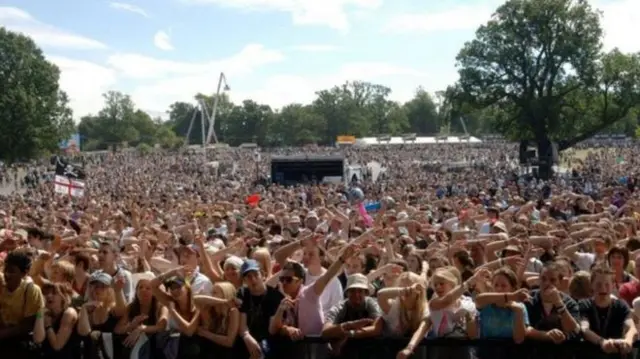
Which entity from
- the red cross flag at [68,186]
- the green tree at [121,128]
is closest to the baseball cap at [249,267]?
the red cross flag at [68,186]

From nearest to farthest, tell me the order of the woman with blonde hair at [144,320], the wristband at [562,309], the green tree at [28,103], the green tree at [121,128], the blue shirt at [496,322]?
the wristband at [562,309]
the blue shirt at [496,322]
the woman with blonde hair at [144,320]
the green tree at [28,103]
the green tree at [121,128]

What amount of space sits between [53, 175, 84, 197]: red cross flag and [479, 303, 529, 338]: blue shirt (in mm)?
18852

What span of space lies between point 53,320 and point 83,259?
135 centimetres

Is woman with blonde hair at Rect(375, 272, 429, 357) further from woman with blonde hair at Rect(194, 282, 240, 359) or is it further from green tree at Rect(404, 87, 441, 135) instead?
green tree at Rect(404, 87, 441, 135)

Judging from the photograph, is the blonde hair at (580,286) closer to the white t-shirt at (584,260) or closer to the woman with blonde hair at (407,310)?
the woman with blonde hair at (407,310)

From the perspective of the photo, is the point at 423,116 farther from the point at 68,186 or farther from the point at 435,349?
the point at 435,349

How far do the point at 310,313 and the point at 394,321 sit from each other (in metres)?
0.67

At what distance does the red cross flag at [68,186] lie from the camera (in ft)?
75.5

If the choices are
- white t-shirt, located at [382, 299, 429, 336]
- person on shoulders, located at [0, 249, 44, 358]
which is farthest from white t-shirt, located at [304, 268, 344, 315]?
person on shoulders, located at [0, 249, 44, 358]

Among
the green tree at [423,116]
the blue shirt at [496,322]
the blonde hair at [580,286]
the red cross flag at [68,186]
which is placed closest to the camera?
the blue shirt at [496,322]

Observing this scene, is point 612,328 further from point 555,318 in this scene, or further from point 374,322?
point 374,322

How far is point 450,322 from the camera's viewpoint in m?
6.04

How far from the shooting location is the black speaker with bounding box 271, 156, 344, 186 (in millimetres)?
41750

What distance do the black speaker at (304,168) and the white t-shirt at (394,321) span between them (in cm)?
3497
